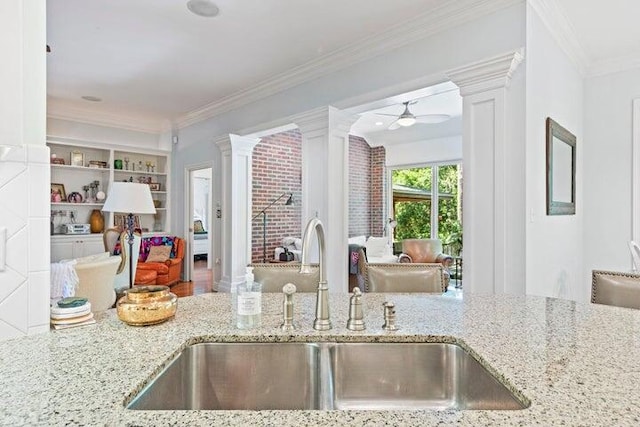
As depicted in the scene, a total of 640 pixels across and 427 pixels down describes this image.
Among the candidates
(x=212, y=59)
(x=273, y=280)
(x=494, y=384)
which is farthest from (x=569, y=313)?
(x=212, y=59)

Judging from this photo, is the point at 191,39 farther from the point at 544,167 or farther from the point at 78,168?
the point at 78,168

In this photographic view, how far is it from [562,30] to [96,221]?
254 inches

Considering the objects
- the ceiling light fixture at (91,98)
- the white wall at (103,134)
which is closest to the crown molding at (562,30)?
the ceiling light fixture at (91,98)

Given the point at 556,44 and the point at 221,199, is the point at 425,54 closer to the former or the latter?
the point at 556,44

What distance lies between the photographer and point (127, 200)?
396cm

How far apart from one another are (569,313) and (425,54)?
8.30 ft

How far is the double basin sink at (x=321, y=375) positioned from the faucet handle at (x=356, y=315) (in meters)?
0.07

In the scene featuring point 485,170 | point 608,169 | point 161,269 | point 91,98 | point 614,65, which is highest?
point 91,98

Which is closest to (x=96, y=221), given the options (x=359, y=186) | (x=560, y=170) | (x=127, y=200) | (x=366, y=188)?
(x=127, y=200)

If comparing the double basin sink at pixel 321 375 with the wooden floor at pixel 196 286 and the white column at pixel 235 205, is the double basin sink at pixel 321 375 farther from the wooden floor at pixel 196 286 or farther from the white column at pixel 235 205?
the wooden floor at pixel 196 286

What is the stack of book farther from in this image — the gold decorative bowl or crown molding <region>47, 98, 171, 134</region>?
crown molding <region>47, 98, 171, 134</region>

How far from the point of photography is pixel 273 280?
6.48ft

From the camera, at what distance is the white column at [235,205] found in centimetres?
559

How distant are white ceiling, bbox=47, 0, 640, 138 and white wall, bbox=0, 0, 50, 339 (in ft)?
7.29
